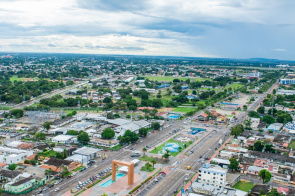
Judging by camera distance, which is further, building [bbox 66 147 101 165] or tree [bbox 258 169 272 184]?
building [bbox 66 147 101 165]

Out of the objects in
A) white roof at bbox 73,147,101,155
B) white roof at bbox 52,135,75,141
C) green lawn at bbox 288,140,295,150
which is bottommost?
white roof at bbox 52,135,75,141

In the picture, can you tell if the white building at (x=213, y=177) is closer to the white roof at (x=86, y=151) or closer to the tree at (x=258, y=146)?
the tree at (x=258, y=146)

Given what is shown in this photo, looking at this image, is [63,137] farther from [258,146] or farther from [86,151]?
[258,146]

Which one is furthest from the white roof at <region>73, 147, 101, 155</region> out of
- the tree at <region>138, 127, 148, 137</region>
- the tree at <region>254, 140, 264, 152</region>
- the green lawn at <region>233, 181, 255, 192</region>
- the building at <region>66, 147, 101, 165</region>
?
the tree at <region>254, 140, 264, 152</region>

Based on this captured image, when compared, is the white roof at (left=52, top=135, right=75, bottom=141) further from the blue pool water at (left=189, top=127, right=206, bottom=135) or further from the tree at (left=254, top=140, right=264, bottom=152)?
the tree at (left=254, top=140, right=264, bottom=152)

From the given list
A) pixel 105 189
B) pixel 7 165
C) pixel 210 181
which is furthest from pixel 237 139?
pixel 7 165

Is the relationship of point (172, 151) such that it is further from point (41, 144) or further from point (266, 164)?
point (41, 144)

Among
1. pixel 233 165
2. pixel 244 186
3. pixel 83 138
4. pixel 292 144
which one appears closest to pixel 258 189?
pixel 244 186
